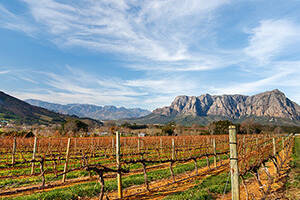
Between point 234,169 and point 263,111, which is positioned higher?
point 263,111

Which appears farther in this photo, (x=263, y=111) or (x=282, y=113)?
(x=263, y=111)

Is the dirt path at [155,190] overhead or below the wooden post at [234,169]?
below

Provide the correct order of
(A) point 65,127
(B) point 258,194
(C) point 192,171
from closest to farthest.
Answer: (B) point 258,194, (C) point 192,171, (A) point 65,127

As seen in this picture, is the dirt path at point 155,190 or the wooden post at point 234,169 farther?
the dirt path at point 155,190

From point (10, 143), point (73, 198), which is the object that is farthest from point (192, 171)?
point (10, 143)

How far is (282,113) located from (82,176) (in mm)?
218991

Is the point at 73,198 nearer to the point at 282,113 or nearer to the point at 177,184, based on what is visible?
the point at 177,184

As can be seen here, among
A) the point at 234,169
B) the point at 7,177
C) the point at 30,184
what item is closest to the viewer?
the point at 234,169

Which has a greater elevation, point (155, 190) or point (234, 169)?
point (234, 169)

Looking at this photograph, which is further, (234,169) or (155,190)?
(155,190)

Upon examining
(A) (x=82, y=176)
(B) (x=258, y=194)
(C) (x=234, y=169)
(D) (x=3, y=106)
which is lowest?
(A) (x=82, y=176)

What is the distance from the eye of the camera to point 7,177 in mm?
9992

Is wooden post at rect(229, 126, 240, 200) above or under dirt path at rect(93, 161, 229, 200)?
above

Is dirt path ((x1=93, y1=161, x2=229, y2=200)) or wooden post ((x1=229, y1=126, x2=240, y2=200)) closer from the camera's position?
wooden post ((x1=229, y1=126, x2=240, y2=200))
